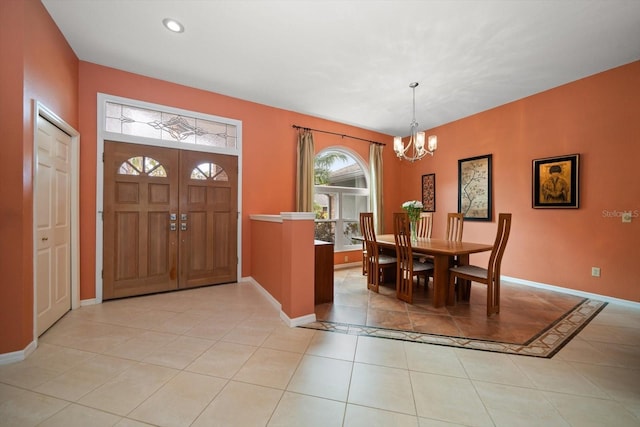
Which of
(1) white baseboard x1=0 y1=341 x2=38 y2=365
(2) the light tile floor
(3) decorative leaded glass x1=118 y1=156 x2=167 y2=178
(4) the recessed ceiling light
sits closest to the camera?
(2) the light tile floor

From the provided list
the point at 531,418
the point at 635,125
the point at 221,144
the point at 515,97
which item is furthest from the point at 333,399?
the point at 515,97

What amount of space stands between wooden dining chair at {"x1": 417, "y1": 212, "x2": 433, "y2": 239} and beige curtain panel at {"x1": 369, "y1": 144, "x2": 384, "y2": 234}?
1.12 metres

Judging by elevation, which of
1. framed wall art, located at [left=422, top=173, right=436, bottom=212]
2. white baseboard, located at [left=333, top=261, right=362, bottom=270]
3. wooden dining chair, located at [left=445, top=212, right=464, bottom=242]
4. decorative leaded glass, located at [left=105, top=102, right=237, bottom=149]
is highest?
decorative leaded glass, located at [left=105, top=102, right=237, bottom=149]

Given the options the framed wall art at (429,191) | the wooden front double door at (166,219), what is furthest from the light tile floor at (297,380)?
the framed wall art at (429,191)

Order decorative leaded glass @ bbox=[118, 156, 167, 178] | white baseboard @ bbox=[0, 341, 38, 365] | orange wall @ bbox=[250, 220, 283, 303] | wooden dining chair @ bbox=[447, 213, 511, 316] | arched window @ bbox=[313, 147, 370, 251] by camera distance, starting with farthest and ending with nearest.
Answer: arched window @ bbox=[313, 147, 370, 251]
decorative leaded glass @ bbox=[118, 156, 167, 178]
orange wall @ bbox=[250, 220, 283, 303]
wooden dining chair @ bbox=[447, 213, 511, 316]
white baseboard @ bbox=[0, 341, 38, 365]

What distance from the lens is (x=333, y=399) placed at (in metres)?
1.53

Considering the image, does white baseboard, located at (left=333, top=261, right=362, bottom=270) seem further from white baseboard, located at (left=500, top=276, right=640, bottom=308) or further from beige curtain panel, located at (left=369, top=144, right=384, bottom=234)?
white baseboard, located at (left=500, top=276, right=640, bottom=308)

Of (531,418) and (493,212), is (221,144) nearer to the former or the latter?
(531,418)

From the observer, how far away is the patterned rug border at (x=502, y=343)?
6.93ft

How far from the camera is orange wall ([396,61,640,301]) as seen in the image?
3.09 meters

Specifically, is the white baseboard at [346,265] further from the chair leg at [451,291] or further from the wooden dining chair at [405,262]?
the chair leg at [451,291]

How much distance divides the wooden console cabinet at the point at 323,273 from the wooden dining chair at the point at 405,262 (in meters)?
0.90

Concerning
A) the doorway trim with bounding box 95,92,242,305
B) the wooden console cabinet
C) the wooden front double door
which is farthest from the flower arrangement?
the doorway trim with bounding box 95,92,242,305

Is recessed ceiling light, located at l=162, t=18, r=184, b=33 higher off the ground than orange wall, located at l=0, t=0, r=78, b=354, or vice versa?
recessed ceiling light, located at l=162, t=18, r=184, b=33
